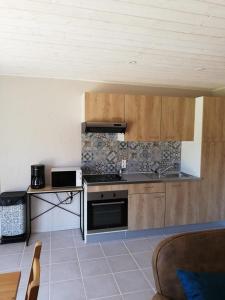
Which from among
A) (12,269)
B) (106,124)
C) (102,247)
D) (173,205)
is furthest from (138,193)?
(12,269)

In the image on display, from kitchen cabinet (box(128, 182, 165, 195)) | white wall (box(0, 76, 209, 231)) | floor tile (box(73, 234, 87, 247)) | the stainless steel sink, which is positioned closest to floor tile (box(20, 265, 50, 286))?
floor tile (box(73, 234, 87, 247))

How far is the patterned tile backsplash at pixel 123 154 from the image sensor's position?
368 cm

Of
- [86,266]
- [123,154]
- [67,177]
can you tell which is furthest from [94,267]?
[123,154]

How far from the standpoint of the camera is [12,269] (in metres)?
2.56

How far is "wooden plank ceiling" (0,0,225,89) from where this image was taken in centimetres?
152

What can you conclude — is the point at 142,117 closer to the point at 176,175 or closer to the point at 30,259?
the point at 176,175

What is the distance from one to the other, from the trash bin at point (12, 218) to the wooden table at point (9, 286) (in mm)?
2016

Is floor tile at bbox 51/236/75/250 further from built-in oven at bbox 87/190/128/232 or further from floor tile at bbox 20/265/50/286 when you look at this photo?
floor tile at bbox 20/265/50/286

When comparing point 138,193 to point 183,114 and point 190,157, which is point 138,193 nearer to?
point 190,157

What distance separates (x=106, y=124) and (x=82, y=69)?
2.66ft

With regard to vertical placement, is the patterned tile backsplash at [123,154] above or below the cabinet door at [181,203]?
above

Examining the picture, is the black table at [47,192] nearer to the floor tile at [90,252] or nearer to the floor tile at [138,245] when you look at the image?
the floor tile at [90,252]

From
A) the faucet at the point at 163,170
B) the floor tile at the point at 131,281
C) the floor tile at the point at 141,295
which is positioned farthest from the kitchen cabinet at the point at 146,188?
the floor tile at the point at 141,295

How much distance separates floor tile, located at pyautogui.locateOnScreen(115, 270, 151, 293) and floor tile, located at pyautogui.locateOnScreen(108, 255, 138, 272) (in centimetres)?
8
